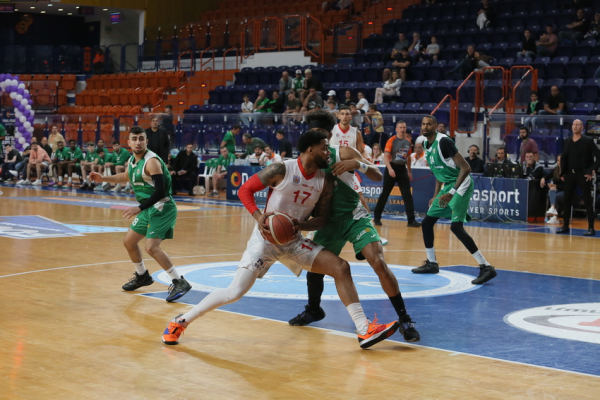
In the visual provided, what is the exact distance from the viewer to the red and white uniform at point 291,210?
5.70m

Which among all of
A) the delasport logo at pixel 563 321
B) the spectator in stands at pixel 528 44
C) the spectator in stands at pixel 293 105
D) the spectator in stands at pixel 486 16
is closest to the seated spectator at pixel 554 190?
the spectator in stands at pixel 528 44

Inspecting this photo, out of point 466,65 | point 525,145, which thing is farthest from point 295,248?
point 466,65

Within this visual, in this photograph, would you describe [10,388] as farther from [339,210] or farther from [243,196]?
[339,210]

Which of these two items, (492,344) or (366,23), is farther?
(366,23)

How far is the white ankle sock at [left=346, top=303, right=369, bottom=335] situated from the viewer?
18.6 feet

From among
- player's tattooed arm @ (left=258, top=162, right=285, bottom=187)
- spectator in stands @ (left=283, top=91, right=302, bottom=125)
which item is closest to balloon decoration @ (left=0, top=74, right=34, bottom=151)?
spectator in stands @ (left=283, top=91, right=302, bottom=125)

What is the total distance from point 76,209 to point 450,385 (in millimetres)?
13183

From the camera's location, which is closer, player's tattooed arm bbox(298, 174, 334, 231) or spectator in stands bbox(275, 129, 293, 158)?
player's tattooed arm bbox(298, 174, 334, 231)

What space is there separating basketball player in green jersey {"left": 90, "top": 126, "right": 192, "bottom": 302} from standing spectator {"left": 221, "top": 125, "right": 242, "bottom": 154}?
524 inches

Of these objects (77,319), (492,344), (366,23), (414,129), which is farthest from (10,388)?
(366,23)

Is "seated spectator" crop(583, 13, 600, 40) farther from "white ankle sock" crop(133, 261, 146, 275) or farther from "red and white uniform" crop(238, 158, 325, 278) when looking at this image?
"red and white uniform" crop(238, 158, 325, 278)

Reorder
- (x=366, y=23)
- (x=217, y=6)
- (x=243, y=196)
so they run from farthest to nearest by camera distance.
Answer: (x=217, y=6) < (x=366, y=23) < (x=243, y=196)

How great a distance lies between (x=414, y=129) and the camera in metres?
19.1

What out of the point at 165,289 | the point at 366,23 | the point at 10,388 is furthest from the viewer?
the point at 366,23
